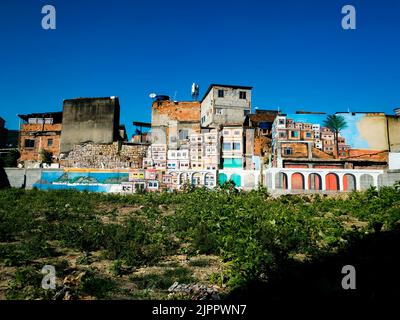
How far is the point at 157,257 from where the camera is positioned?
1055 centimetres

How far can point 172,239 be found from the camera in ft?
42.2

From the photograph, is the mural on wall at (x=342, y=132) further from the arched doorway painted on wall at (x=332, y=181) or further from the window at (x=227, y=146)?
the window at (x=227, y=146)

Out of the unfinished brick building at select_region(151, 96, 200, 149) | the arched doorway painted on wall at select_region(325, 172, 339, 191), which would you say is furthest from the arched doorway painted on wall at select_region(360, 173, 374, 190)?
the unfinished brick building at select_region(151, 96, 200, 149)

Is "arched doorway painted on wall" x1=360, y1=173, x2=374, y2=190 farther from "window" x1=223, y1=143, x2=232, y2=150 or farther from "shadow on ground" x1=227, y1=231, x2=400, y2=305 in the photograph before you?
"shadow on ground" x1=227, y1=231, x2=400, y2=305

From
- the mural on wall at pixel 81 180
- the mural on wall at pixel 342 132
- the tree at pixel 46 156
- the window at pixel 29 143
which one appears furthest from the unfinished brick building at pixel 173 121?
the window at pixel 29 143

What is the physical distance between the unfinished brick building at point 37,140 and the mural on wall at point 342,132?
2422cm

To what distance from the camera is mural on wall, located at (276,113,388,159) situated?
3366 cm

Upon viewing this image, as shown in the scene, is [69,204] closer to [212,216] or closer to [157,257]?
[212,216]

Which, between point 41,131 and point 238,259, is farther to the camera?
→ point 41,131

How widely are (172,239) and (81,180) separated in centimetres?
2119

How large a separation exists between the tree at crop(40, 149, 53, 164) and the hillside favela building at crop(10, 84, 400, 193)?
0.53 metres

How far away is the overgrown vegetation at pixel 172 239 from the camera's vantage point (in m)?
8.31

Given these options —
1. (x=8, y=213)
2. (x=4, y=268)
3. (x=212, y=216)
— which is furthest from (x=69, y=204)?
(x=4, y=268)

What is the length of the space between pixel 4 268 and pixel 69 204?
42.5 feet
